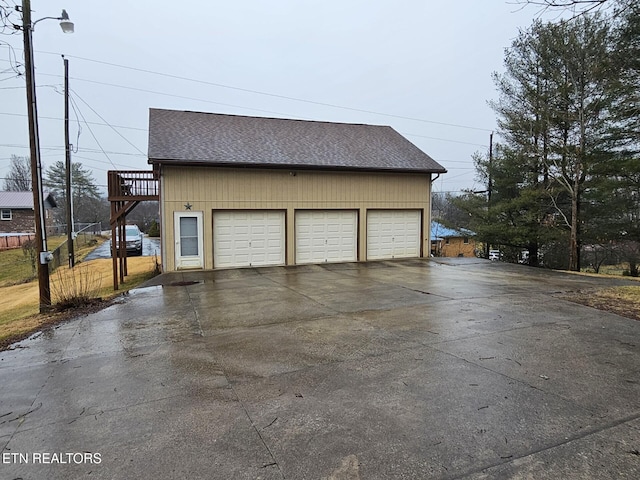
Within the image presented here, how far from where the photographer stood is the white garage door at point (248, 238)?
1349 centimetres

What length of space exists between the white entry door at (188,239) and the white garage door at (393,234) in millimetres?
6762

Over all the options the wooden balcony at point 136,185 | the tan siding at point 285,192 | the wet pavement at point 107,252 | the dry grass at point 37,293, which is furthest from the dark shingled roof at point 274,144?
the wet pavement at point 107,252

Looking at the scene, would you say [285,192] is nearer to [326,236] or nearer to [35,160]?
[326,236]

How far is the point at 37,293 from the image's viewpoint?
38.7ft

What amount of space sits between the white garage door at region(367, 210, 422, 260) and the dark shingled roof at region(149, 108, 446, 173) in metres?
1.95

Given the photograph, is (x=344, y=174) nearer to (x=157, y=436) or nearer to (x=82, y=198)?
(x=157, y=436)

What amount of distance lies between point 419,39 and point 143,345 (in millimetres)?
20330

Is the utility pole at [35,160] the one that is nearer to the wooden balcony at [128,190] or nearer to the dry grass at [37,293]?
the dry grass at [37,293]

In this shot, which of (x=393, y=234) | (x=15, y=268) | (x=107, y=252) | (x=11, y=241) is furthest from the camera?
(x=11, y=241)

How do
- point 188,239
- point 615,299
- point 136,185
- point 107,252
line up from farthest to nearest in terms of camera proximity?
1. point 107,252
2. point 136,185
3. point 188,239
4. point 615,299

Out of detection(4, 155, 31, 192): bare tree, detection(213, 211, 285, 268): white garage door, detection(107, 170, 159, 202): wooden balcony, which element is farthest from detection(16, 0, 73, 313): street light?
detection(4, 155, 31, 192): bare tree

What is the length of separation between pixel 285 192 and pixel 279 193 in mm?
241

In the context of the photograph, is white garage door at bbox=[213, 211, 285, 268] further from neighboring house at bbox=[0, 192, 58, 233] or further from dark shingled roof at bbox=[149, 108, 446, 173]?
neighboring house at bbox=[0, 192, 58, 233]

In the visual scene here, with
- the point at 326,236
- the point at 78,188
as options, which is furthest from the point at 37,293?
the point at 78,188
